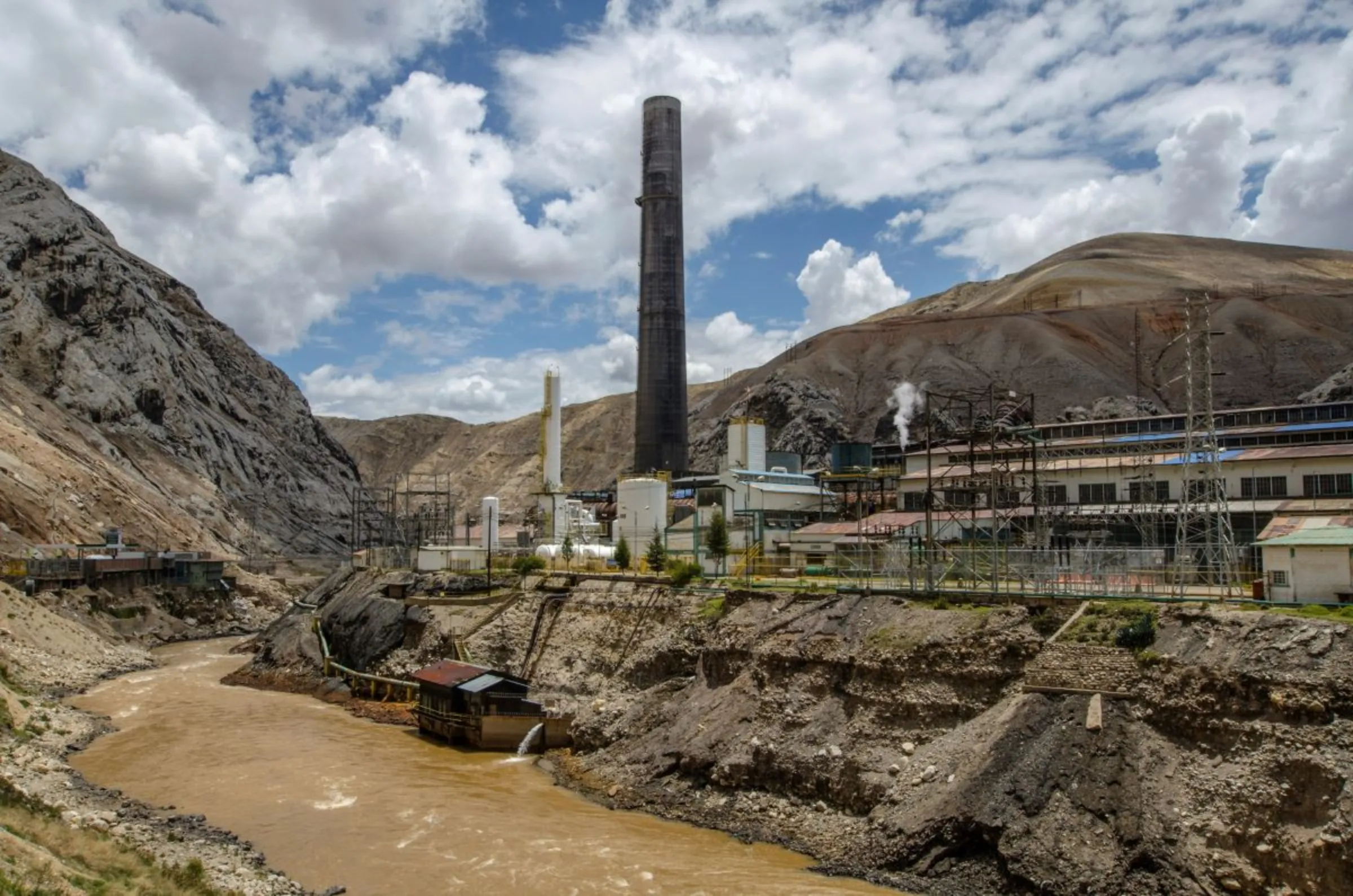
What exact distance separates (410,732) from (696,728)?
14163 millimetres

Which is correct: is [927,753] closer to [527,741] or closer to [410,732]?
[527,741]

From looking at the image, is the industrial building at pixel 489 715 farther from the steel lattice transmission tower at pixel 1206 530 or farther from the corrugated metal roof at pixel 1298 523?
the corrugated metal roof at pixel 1298 523

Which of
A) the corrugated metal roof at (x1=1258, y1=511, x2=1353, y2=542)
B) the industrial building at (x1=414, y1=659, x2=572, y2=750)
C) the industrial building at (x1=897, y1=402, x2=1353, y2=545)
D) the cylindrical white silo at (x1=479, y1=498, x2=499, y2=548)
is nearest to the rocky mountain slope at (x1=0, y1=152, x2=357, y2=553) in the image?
the cylindrical white silo at (x1=479, y1=498, x2=499, y2=548)

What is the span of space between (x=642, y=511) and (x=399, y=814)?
3507 cm

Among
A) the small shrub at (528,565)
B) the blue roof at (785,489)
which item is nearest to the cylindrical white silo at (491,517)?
the small shrub at (528,565)

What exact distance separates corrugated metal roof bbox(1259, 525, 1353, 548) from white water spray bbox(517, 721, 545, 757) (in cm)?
2381

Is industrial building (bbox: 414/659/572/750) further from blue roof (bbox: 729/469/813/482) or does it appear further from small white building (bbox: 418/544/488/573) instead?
blue roof (bbox: 729/469/813/482)

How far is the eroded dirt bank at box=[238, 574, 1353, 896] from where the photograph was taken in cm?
2000

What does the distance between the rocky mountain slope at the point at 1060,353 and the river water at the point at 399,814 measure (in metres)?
65.4

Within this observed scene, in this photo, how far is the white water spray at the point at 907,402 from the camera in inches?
3573

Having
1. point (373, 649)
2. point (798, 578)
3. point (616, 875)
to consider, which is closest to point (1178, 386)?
point (798, 578)

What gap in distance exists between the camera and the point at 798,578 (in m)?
40.5

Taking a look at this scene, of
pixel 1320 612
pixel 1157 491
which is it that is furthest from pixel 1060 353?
pixel 1320 612

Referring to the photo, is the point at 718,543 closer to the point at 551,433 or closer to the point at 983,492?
the point at 983,492
